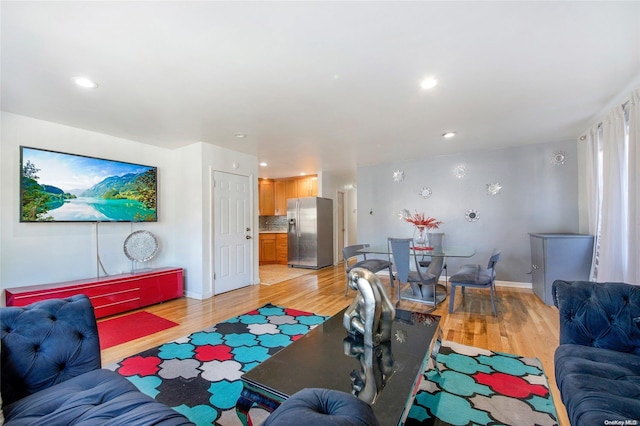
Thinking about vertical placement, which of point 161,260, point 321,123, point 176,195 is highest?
point 321,123

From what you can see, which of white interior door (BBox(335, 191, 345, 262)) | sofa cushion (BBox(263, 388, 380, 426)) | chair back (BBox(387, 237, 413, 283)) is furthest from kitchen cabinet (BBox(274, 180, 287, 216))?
sofa cushion (BBox(263, 388, 380, 426))

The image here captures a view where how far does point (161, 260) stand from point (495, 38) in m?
4.70

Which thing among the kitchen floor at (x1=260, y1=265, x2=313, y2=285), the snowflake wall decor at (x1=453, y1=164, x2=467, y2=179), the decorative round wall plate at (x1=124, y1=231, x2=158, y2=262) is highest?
the snowflake wall decor at (x1=453, y1=164, x2=467, y2=179)

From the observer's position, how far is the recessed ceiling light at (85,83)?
7.22ft

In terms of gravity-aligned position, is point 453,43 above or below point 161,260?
above

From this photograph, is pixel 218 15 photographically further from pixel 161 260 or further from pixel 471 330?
pixel 161 260

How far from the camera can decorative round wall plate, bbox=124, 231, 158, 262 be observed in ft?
12.1

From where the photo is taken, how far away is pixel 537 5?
4.91 feet

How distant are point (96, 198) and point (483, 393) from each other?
4.44 metres

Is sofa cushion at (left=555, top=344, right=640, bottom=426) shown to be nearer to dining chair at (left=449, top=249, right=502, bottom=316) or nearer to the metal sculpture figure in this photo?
the metal sculpture figure

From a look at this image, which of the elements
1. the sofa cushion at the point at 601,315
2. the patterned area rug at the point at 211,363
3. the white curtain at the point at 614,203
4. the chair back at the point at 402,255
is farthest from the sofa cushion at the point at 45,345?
the white curtain at the point at 614,203

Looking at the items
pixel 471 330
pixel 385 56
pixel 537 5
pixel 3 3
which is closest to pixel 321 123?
pixel 385 56

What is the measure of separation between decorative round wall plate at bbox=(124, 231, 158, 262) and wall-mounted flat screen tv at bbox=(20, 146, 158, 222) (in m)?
0.24

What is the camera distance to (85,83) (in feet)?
7.42
